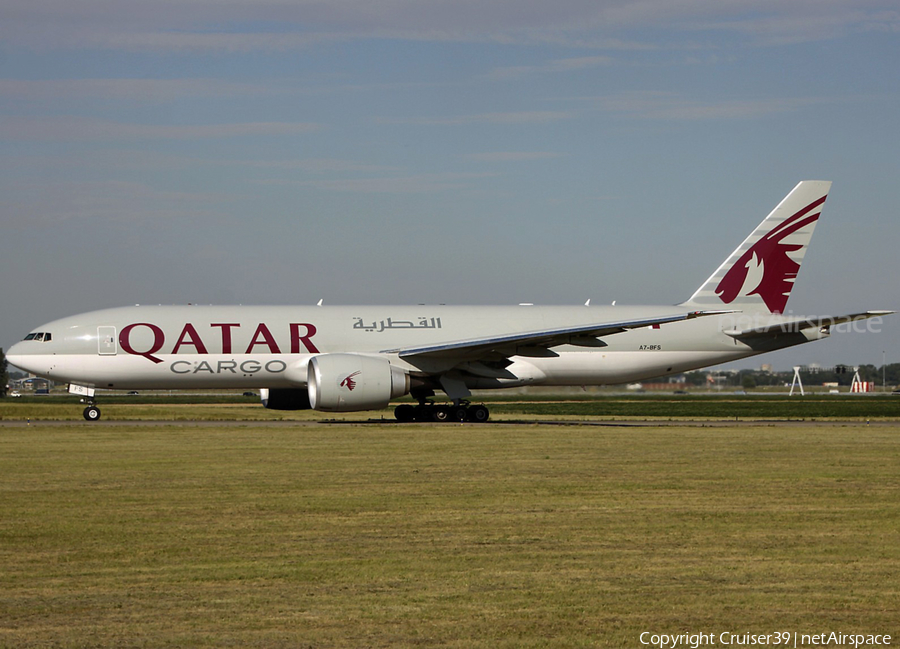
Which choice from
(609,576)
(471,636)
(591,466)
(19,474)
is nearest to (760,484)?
(591,466)

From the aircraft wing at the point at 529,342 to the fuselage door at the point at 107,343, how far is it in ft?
28.7

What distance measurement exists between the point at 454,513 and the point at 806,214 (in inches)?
1122

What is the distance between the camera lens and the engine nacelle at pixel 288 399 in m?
34.4

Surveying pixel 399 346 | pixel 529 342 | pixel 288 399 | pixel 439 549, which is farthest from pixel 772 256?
pixel 439 549

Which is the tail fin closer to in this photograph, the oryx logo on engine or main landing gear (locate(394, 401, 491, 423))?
main landing gear (locate(394, 401, 491, 423))

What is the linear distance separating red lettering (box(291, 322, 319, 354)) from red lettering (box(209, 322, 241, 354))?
5.70 feet

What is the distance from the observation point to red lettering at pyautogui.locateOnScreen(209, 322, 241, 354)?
1266 inches

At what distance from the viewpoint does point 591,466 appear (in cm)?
1800

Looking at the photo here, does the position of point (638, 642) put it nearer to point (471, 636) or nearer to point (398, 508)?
point (471, 636)

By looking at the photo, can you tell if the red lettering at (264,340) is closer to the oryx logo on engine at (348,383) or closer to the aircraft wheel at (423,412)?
the oryx logo on engine at (348,383)

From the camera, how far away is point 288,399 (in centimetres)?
3453

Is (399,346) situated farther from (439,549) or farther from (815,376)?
(815,376)

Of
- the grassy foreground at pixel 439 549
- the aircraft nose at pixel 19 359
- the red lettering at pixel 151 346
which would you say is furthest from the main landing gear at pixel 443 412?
the grassy foreground at pixel 439 549

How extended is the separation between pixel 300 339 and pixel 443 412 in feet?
16.5
